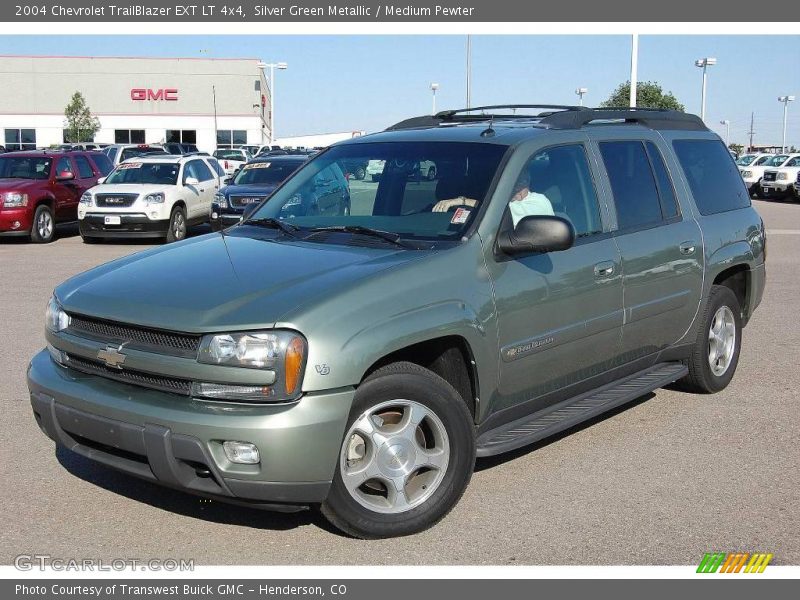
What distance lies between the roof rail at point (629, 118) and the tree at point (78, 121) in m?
66.3

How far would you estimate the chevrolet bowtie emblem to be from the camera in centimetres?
405

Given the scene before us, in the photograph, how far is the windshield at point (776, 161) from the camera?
38888mm

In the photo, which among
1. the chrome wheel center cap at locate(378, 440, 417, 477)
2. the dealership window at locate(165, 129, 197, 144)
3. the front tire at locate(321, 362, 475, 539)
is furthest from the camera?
the dealership window at locate(165, 129, 197, 144)

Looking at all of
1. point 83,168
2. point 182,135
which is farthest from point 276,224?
point 182,135

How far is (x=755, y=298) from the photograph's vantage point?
7176mm

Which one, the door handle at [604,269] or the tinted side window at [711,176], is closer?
the door handle at [604,269]

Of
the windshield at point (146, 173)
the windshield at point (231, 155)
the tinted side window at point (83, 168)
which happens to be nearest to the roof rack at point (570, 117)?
the windshield at point (146, 173)

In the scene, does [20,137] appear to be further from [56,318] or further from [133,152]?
[56,318]

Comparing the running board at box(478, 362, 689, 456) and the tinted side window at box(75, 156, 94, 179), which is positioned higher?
→ the tinted side window at box(75, 156, 94, 179)

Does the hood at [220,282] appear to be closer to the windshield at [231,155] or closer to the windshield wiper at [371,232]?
the windshield wiper at [371,232]

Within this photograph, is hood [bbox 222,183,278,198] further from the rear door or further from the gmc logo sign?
the gmc logo sign

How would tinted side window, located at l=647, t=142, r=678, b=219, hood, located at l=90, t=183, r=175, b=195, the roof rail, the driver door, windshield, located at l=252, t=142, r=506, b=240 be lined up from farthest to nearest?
hood, located at l=90, t=183, r=175, b=195 < tinted side window, located at l=647, t=142, r=678, b=219 < the roof rail < windshield, located at l=252, t=142, r=506, b=240 < the driver door

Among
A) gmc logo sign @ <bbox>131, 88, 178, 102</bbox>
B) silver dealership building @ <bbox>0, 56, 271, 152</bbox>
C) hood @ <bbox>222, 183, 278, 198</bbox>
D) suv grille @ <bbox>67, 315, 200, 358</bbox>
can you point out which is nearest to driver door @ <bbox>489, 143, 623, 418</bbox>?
suv grille @ <bbox>67, 315, 200, 358</bbox>

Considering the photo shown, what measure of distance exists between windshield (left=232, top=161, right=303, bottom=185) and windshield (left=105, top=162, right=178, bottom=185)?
1.60 metres
